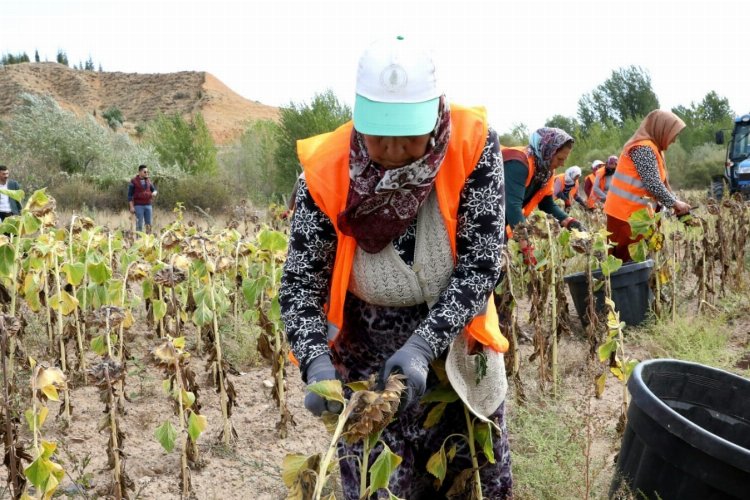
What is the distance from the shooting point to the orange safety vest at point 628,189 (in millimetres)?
4637

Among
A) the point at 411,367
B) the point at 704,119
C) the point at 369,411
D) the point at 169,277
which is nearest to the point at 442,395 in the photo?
the point at 411,367

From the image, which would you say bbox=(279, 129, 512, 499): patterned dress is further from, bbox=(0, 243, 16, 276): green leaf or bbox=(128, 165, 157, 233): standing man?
bbox=(128, 165, 157, 233): standing man

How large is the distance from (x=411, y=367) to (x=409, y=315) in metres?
0.35

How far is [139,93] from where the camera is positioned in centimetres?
5791

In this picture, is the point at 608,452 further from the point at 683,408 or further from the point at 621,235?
the point at 621,235

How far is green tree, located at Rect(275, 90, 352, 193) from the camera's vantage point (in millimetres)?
23422

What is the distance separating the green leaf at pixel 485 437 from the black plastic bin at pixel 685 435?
1.64ft

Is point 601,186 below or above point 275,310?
below

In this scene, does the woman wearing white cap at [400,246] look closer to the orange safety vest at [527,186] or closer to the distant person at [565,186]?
the orange safety vest at [527,186]

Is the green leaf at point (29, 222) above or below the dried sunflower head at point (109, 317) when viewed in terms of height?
above

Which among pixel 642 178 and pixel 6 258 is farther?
pixel 642 178

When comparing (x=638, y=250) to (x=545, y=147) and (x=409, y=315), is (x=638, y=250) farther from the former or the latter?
(x=409, y=315)

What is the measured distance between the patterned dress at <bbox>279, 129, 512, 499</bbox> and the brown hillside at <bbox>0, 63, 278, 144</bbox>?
4961 centimetres

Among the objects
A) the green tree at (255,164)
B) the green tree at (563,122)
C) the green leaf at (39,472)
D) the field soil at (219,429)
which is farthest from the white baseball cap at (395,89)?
the green tree at (563,122)
